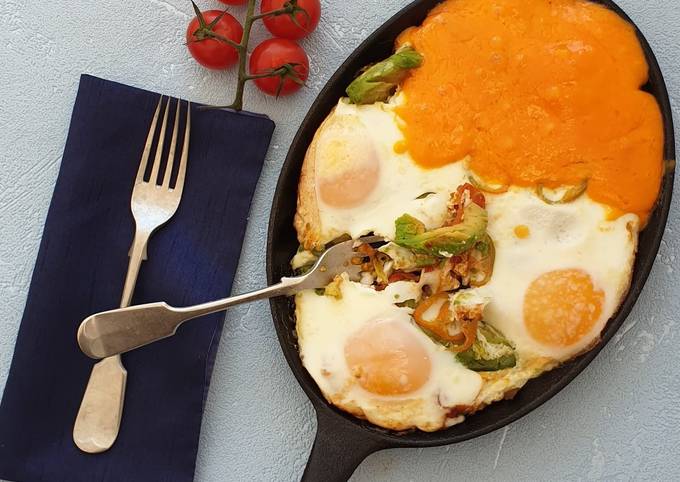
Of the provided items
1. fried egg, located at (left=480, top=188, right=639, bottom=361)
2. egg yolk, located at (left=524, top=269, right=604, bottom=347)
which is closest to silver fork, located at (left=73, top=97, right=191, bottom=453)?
fried egg, located at (left=480, top=188, right=639, bottom=361)

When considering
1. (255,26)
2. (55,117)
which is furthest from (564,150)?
(55,117)

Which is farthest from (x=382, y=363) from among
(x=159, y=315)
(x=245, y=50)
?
(x=245, y=50)

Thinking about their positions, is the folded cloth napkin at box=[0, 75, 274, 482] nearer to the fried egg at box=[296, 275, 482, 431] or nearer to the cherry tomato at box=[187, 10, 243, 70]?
the cherry tomato at box=[187, 10, 243, 70]

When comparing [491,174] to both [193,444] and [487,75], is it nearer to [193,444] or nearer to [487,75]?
[487,75]

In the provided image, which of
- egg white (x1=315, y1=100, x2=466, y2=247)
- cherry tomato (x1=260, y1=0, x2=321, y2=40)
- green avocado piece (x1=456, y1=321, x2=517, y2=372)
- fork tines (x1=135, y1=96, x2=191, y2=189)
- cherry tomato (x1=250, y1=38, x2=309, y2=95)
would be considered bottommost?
green avocado piece (x1=456, y1=321, x2=517, y2=372)

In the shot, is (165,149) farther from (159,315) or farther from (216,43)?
(159,315)

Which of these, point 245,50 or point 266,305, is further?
point 266,305

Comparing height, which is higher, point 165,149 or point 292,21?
point 292,21
